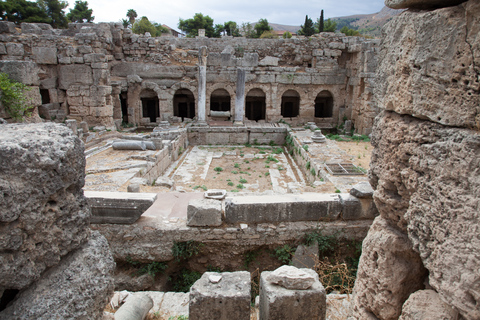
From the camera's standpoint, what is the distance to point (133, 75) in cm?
1872

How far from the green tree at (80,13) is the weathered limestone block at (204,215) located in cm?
3862

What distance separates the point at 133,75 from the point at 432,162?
18842 millimetres

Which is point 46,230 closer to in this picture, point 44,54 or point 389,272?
point 389,272

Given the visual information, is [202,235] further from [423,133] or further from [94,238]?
[423,133]

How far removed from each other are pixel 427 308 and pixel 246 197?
445cm

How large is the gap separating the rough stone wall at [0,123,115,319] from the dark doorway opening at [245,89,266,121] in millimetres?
18290

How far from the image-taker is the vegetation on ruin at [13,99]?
922cm

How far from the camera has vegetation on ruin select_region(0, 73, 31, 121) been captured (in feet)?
30.2

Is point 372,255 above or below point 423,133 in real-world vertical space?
below

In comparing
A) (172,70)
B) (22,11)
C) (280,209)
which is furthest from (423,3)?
(22,11)

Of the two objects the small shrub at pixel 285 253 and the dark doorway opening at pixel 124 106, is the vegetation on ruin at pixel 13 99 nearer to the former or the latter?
the small shrub at pixel 285 253

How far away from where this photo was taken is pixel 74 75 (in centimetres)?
1527

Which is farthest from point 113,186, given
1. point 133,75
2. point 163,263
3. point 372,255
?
point 133,75

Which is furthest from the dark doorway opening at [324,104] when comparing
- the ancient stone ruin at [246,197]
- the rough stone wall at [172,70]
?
the ancient stone ruin at [246,197]
